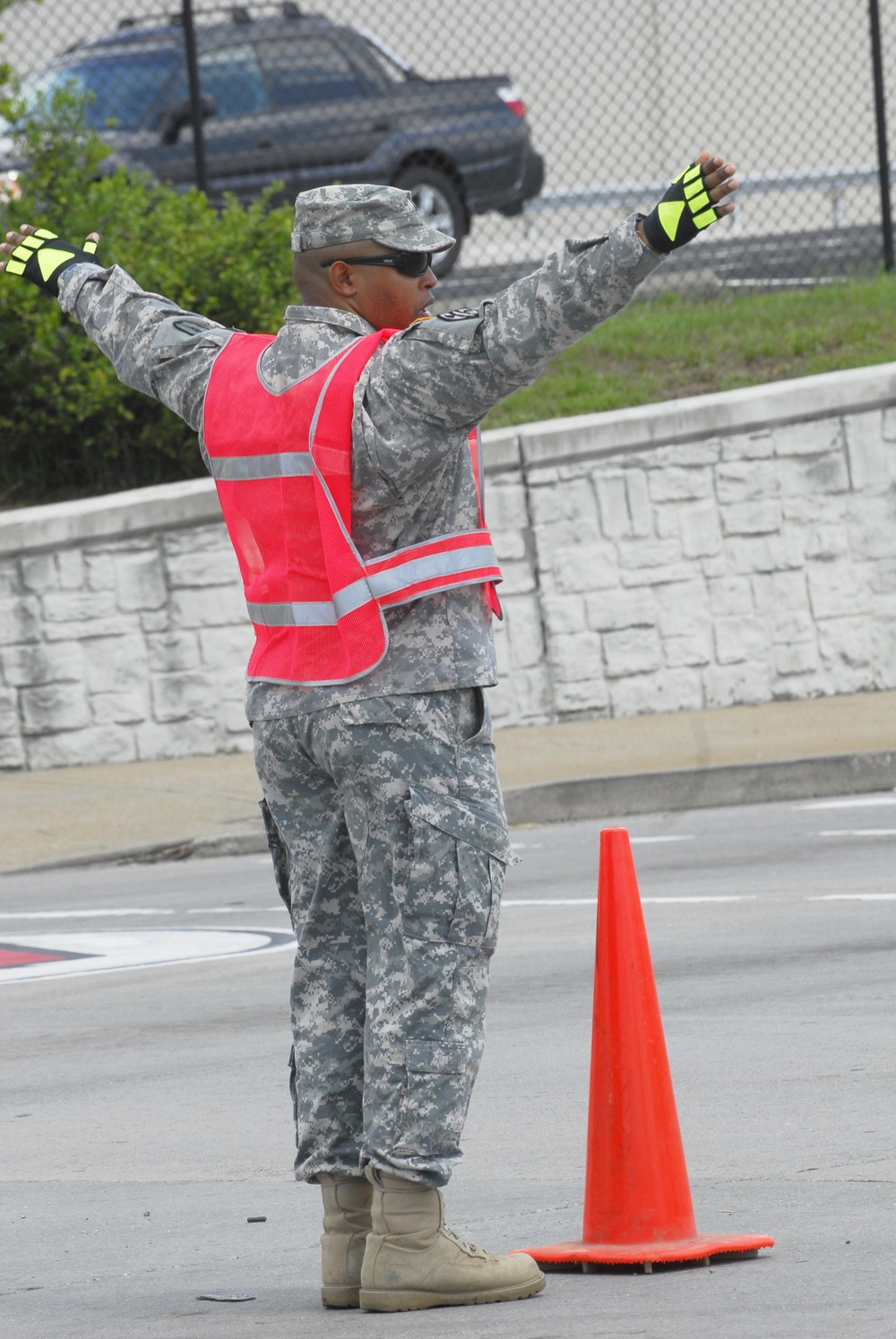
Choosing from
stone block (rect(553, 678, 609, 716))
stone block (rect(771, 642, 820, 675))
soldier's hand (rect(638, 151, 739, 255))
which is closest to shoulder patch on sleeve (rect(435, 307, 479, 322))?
soldier's hand (rect(638, 151, 739, 255))

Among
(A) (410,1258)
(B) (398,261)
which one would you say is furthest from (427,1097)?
(B) (398,261)

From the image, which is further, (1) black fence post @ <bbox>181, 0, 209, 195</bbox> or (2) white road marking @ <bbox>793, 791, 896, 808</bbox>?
(1) black fence post @ <bbox>181, 0, 209, 195</bbox>

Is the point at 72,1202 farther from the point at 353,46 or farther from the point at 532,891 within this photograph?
the point at 353,46

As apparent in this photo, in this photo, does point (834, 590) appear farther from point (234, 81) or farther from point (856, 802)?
point (234, 81)

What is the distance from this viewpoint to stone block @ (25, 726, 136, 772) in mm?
13555

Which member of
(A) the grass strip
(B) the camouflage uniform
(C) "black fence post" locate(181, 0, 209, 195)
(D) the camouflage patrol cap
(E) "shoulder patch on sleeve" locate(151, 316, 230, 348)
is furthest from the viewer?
(C) "black fence post" locate(181, 0, 209, 195)

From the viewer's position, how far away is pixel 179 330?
4.36 meters

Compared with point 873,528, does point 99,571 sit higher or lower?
higher

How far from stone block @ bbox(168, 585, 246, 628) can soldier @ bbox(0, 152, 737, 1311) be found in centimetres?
946

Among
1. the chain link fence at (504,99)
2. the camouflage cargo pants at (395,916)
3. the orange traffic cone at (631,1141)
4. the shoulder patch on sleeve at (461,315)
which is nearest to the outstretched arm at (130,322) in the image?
the shoulder patch on sleeve at (461,315)

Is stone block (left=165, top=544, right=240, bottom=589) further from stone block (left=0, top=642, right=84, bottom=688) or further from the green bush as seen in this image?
the green bush

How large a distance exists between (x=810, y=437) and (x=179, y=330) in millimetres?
10438

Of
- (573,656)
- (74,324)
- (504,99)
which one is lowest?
(573,656)

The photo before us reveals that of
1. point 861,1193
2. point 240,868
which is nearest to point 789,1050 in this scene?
point 861,1193
